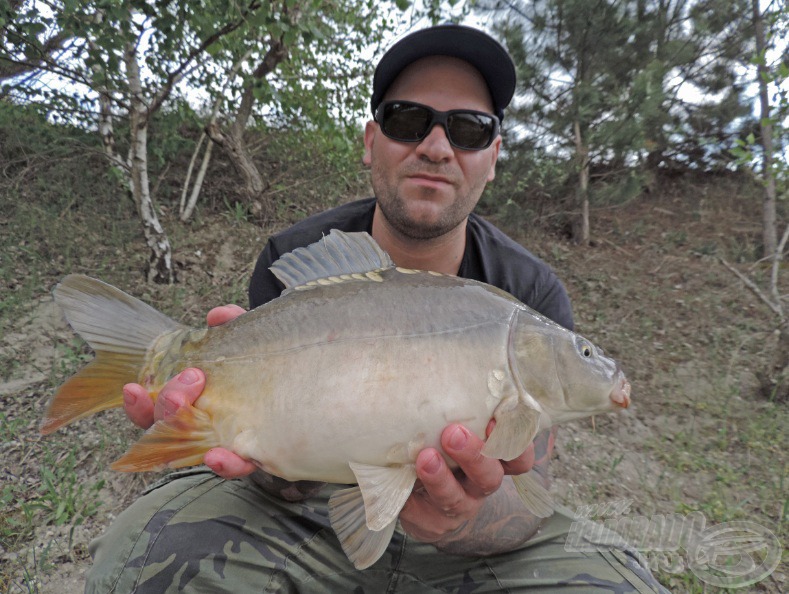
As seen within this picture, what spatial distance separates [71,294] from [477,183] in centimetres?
149

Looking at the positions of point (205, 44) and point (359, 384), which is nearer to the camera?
point (359, 384)

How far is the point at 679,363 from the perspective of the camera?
14.3 feet

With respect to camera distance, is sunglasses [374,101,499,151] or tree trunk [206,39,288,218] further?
tree trunk [206,39,288,218]

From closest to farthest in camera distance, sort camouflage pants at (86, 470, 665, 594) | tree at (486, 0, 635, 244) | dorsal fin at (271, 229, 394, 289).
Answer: dorsal fin at (271, 229, 394, 289)
camouflage pants at (86, 470, 665, 594)
tree at (486, 0, 635, 244)

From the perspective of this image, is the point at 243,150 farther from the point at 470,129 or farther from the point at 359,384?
the point at 359,384

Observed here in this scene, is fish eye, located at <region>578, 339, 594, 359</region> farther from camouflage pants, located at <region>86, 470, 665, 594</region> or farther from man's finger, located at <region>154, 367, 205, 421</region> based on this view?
man's finger, located at <region>154, 367, 205, 421</region>

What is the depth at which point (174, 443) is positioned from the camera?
132cm

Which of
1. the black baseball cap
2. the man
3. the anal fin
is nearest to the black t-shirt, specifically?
the man

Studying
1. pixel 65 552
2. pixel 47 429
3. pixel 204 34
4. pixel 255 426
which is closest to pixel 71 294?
pixel 47 429

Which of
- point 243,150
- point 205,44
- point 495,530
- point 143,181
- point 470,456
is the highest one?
point 205,44

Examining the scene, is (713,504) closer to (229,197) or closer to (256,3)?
(256,3)

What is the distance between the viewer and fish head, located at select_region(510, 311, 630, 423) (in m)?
1.33

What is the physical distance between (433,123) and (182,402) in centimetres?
137

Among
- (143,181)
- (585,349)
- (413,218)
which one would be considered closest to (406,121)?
(413,218)
